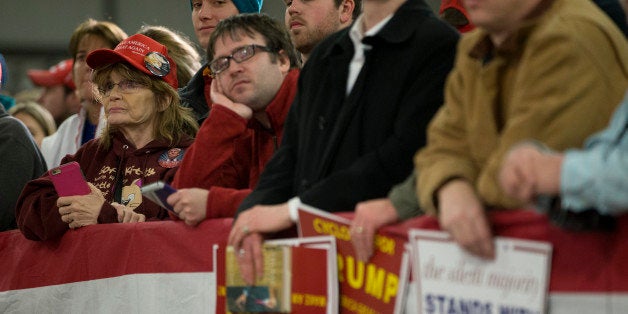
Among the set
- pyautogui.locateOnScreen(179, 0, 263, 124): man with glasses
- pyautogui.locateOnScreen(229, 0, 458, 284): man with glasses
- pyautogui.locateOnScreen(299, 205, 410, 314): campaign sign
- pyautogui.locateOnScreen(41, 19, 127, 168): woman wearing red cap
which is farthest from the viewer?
pyautogui.locateOnScreen(41, 19, 127, 168): woman wearing red cap

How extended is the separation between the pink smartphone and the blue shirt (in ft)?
9.77

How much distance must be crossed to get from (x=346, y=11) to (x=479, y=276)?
115 inches

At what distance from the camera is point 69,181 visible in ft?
16.1

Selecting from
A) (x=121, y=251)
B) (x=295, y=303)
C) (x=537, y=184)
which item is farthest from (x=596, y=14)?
(x=121, y=251)

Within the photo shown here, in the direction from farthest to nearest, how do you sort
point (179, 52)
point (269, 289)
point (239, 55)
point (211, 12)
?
point (211, 12) < point (179, 52) < point (239, 55) < point (269, 289)

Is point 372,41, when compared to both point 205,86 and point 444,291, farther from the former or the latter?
point 205,86

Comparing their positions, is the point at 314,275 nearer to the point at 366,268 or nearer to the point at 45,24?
the point at 366,268

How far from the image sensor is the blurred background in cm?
1401

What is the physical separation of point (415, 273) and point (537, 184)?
526mm

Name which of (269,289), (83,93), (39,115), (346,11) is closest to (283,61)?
(346,11)

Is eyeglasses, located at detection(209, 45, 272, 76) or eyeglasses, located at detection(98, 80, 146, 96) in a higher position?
eyeglasses, located at detection(209, 45, 272, 76)

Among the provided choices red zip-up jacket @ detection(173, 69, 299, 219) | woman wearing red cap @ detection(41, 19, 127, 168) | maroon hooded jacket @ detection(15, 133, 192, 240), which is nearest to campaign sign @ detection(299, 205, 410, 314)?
red zip-up jacket @ detection(173, 69, 299, 219)

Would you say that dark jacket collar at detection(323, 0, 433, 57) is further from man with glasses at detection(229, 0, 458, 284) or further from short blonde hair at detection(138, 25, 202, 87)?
short blonde hair at detection(138, 25, 202, 87)

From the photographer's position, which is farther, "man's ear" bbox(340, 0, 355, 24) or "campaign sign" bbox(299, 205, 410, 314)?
"man's ear" bbox(340, 0, 355, 24)
